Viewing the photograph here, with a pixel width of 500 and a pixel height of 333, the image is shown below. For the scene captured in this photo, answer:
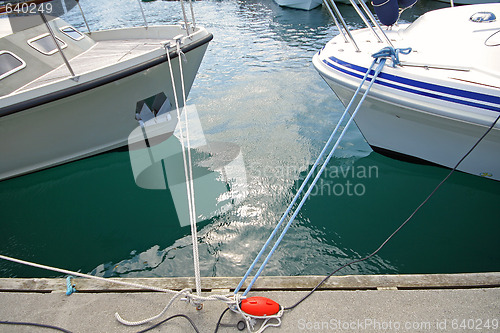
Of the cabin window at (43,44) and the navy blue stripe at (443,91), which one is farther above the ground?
the cabin window at (43,44)

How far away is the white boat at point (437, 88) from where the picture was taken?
130 inches

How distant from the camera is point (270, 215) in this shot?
156 inches

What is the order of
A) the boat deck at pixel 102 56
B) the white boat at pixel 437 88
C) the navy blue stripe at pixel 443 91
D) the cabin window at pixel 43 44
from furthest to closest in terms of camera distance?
the cabin window at pixel 43 44 → the boat deck at pixel 102 56 → the white boat at pixel 437 88 → the navy blue stripe at pixel 443 91

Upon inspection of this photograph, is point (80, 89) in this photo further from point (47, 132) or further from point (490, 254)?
point (490, 254)

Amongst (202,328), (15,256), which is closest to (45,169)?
(15,256)

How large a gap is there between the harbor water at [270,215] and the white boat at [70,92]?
371 millimetres

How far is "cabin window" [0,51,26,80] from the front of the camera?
4531 millimetres

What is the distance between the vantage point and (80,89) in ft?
14.3

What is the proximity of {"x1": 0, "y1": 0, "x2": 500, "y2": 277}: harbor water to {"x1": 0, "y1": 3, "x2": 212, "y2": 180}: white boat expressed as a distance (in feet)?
1.22

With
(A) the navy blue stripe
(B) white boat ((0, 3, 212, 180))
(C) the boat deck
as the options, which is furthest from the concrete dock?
(C) the boat deck

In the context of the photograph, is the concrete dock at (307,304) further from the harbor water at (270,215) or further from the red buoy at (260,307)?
the harbor water at (270,215)

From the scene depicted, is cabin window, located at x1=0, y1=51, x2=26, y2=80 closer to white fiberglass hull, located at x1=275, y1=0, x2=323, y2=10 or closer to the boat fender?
the boat fender

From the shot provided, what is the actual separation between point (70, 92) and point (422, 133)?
4724 mm

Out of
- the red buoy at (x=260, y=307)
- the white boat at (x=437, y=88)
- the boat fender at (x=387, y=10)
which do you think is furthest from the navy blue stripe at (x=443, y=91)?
the red buoy at (x=260, y=307)
